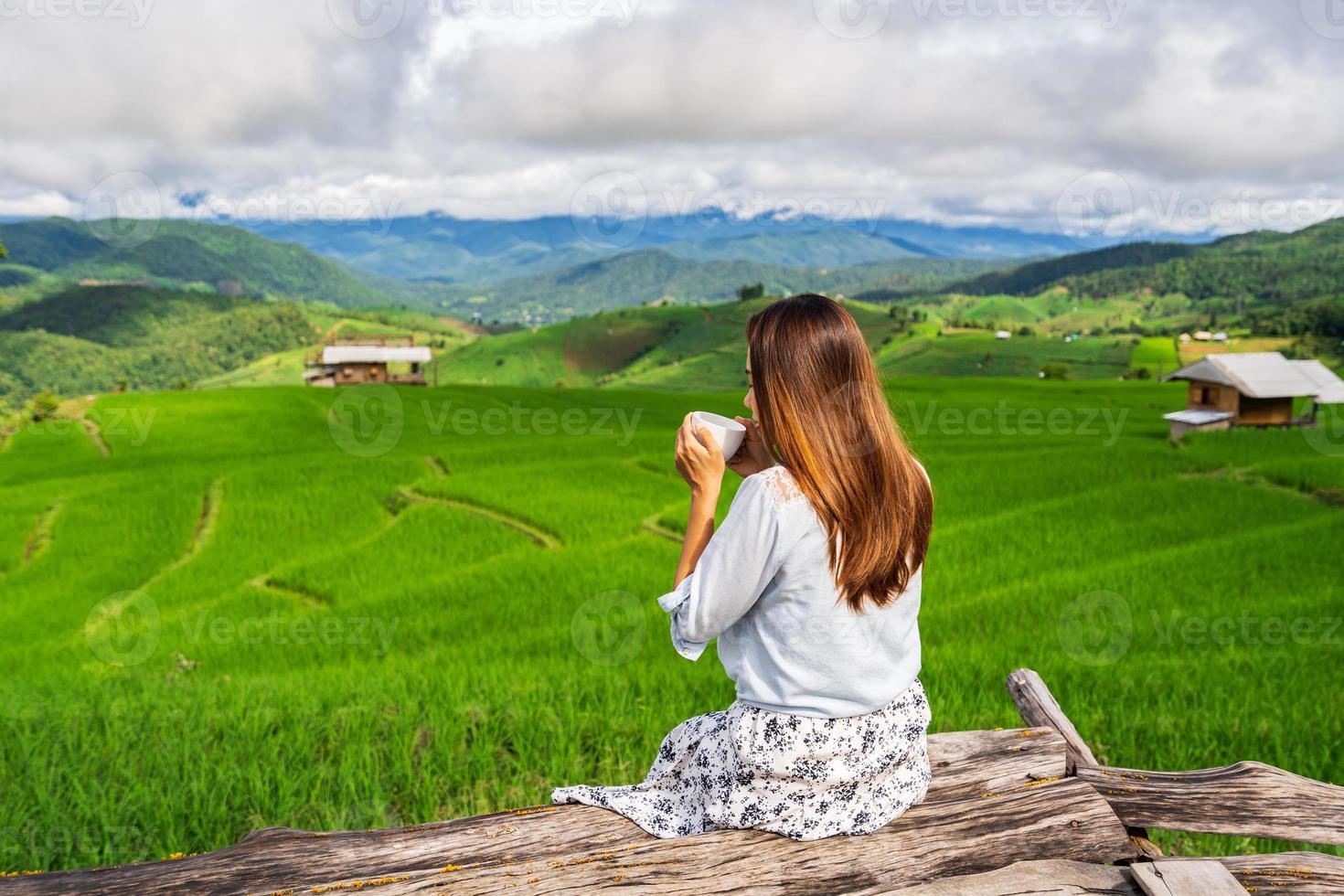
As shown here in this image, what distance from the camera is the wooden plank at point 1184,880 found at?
2.77 m

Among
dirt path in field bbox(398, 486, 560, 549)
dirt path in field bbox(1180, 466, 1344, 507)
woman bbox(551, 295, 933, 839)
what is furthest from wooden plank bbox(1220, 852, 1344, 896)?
dirt path in field bbox(1180, 466, 1344, 507)

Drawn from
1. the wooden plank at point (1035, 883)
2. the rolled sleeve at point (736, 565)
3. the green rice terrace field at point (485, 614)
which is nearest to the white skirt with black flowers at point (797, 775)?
the wooden plank at point (1035, 883)

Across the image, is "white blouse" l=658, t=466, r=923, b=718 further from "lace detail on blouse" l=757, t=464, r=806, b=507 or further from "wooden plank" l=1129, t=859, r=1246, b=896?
"wooden plank" l=1129, t=859, r=1246, b=896

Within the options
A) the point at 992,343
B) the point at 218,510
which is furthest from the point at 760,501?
the point at 992,343

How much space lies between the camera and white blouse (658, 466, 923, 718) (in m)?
2.74

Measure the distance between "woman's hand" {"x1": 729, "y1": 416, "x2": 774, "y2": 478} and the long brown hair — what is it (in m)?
0.09

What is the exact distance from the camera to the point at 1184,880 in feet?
9.24

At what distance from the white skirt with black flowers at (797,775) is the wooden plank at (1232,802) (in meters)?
1.00

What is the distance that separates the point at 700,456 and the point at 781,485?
316mm

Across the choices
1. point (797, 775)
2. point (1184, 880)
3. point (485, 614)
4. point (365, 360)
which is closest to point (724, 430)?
point (797, 775)

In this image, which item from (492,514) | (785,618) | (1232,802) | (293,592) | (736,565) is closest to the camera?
(736,565)

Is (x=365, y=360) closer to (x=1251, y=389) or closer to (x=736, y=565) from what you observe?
(x=1251, y=389)

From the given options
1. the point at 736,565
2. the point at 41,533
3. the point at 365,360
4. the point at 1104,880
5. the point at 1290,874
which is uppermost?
the point at 365,360

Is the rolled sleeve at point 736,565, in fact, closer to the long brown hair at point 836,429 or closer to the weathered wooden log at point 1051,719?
the long brown hair at point 836,429
